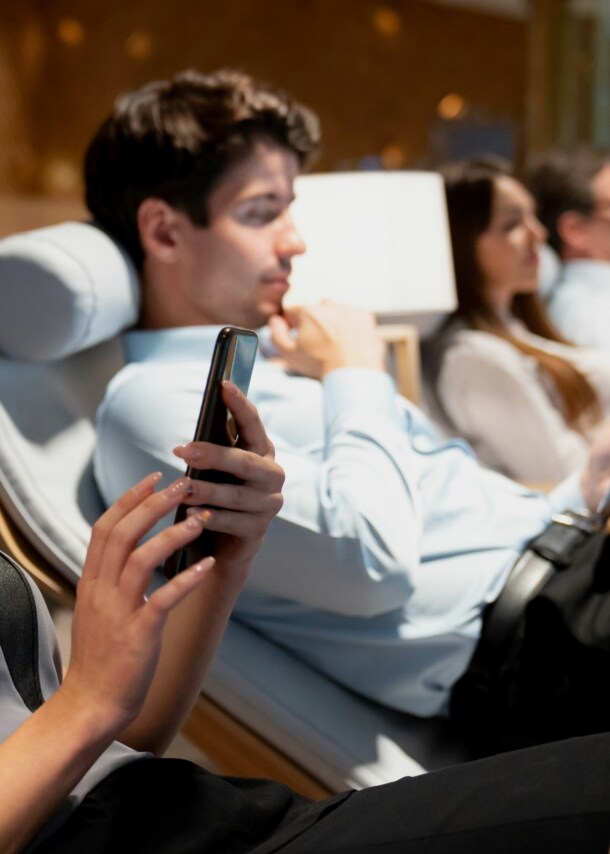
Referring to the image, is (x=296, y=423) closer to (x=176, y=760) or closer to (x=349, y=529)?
(x=349, y=529)

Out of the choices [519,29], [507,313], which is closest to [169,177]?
[507,313]

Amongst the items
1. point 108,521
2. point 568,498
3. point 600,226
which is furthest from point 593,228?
point 108,521

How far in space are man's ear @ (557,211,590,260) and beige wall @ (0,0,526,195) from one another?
2389mm

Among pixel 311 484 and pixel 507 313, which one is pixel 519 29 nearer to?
pixel 507 313

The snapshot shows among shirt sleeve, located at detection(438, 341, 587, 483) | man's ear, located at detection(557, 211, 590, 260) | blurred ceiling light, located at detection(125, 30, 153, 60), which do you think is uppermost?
blurred ceiling light, located at detection(125, 30, 153, 60)

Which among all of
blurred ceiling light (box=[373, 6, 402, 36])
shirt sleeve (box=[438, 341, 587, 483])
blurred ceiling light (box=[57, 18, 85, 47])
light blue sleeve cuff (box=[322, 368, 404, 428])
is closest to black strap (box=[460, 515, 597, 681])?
light blue sleeve cuff (box=[322, 368, 404, 428])

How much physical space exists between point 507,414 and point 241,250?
1.11 m

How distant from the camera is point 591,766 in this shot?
28.5 inches

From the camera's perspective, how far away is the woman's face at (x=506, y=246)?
265cm

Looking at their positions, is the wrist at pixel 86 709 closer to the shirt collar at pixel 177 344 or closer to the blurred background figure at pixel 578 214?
the shirt collar at pixel 177 344

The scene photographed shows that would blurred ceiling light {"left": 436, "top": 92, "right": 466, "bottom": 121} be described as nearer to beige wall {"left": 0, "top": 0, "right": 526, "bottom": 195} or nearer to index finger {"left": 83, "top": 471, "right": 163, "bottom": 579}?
beige wall {"left": 0, "top": 0, "right": 526, "bottom": 195}

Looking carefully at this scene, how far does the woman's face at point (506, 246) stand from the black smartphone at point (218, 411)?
1920mm

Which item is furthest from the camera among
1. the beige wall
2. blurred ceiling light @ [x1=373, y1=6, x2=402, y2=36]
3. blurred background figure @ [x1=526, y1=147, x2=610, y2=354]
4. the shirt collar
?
blurred ceiling light @ [x1=373, y1=6, x2=402, y2=36]

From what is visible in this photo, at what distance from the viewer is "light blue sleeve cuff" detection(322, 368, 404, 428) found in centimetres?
129
